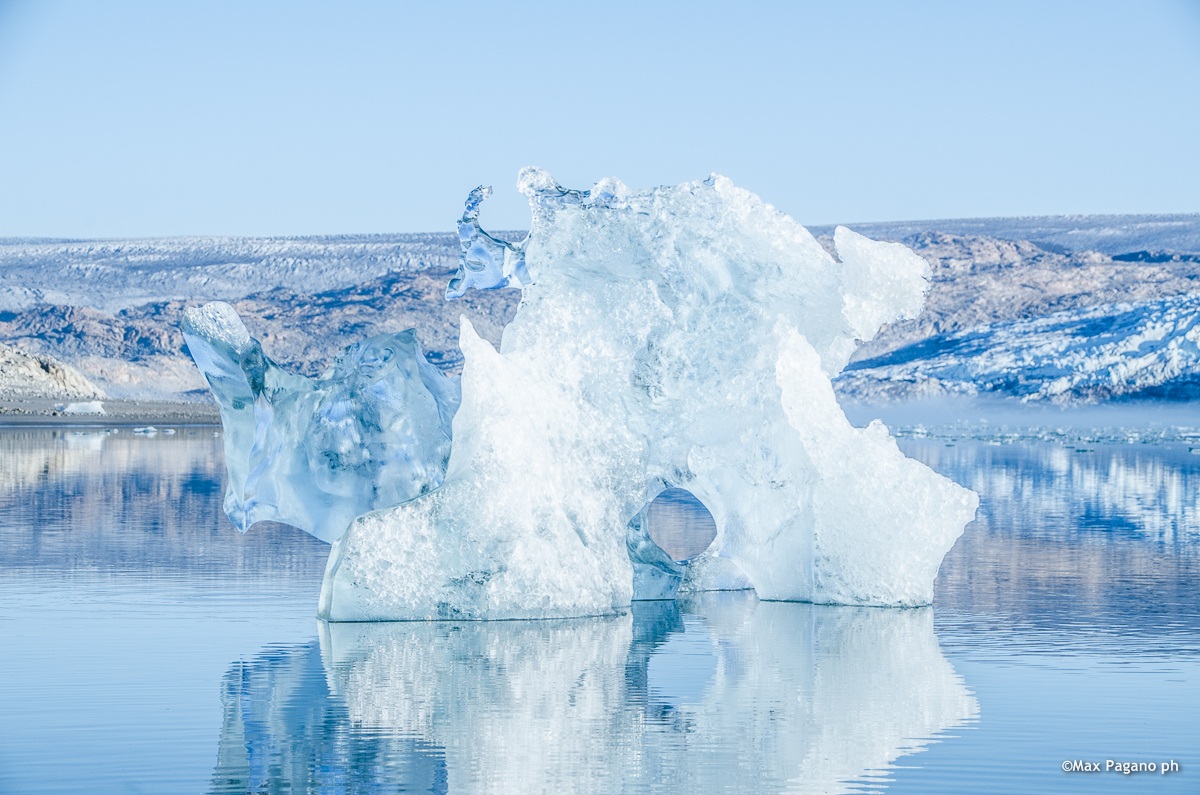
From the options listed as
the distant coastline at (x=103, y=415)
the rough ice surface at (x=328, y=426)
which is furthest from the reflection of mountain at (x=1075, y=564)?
the distant coastline at (x=103, y=415)

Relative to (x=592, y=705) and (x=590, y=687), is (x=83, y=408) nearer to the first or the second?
(x=590, y=687)

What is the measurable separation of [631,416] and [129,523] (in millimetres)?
8622

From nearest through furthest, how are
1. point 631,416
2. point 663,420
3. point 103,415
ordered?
point 631,416, point 663,420, point 103,415

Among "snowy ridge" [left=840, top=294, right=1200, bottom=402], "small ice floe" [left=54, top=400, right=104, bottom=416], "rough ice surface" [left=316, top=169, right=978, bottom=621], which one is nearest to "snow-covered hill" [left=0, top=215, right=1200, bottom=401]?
"snowy ridge" [left=840, top=294, right=1200, bottom=402]

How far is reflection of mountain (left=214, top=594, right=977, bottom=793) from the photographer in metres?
8.72

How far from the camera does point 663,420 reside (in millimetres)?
14383

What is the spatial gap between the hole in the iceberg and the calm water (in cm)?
268

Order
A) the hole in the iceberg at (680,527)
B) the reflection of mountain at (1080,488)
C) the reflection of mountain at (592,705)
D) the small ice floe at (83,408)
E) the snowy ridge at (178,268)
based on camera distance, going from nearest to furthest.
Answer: the reflection of mountain at (592,705) → the hole in the iceberg at (680,527) → the reflection of mountain at (1080,488) → the small ice floe at (83,408) → the snowy ridge at (178,268)

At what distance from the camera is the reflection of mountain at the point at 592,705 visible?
343 inches

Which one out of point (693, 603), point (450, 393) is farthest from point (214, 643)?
point (693, 603)

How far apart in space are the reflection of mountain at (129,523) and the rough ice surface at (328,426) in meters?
2.20

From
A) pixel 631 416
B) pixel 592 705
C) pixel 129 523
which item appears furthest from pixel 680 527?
pixel 592 705

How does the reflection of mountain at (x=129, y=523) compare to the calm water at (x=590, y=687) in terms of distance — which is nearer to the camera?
the calm water at (x=590, y=687)

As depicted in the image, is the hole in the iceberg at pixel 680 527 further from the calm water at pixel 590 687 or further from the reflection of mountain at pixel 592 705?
the reflection of mountain at pixel 592 705
